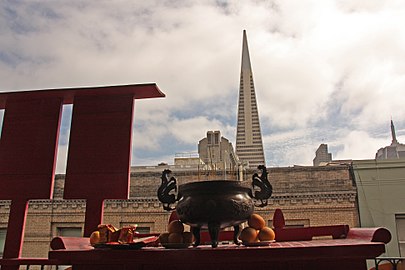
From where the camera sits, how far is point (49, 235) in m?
6.71

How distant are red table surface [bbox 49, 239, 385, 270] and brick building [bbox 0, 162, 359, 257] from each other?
5010 mm

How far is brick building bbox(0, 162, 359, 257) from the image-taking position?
6.43 m

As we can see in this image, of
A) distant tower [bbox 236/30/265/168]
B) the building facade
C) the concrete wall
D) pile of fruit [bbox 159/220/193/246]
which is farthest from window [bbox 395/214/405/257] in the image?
distant tower [bbox 236/30/265/168]

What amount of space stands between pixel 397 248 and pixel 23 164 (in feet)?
19.2

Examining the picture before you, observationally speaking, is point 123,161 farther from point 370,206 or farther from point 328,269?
point 370,206

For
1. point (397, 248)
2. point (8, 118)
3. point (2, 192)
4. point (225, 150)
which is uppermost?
point (225, 150)

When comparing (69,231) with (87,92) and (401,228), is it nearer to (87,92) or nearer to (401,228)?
(87,92)

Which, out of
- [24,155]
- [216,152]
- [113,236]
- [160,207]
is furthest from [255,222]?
[216,152]

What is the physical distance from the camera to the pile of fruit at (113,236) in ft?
4.82

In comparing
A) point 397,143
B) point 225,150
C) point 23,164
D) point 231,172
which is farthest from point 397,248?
point 23,164

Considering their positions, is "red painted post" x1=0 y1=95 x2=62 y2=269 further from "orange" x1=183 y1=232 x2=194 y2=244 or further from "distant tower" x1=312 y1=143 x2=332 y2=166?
"distant tower" x1=312 y1=143 x2=332 y2=166

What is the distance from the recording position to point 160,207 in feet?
22.1

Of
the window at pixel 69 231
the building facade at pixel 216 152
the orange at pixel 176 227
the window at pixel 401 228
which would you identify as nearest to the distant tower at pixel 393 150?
the window at pixel 401 228

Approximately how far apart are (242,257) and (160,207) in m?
5.64
